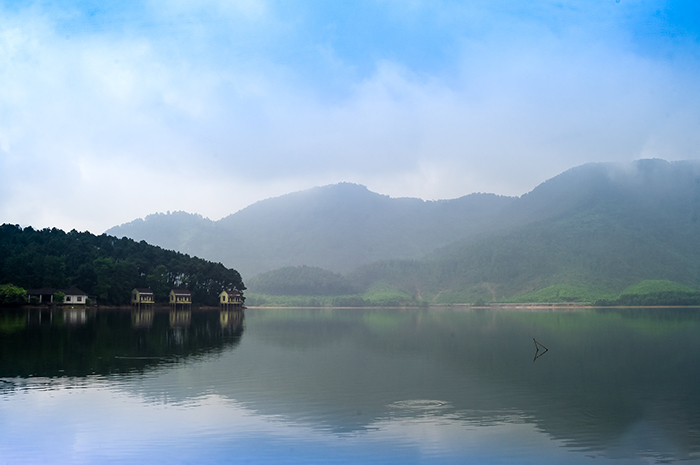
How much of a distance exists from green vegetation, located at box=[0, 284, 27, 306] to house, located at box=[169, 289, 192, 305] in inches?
1584

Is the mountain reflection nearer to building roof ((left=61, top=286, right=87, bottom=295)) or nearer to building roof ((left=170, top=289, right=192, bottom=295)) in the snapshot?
building roof ((left=61, top=286, right=87, bottom=295))

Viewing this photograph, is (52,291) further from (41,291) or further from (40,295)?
(40,295)

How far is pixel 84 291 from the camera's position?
377 feet

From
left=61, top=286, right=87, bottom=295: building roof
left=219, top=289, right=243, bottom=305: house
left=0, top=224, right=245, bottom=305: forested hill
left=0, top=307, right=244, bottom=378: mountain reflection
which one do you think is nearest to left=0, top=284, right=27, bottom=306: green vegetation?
left=0, top=224, right=245, bottom=305: forested hill

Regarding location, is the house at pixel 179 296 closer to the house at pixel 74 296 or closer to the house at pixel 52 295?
the house at pixel 74 296

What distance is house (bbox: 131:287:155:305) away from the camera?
411ft

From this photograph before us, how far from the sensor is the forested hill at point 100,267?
108 meters

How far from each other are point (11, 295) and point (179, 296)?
148ft

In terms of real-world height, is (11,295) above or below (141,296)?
above

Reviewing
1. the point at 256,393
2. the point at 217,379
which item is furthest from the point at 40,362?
the point at 256,393

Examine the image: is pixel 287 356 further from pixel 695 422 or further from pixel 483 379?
pixel 695 422

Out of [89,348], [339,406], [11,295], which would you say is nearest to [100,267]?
[11,295]

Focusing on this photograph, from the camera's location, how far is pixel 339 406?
82.2ft

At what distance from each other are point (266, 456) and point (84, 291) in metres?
111
